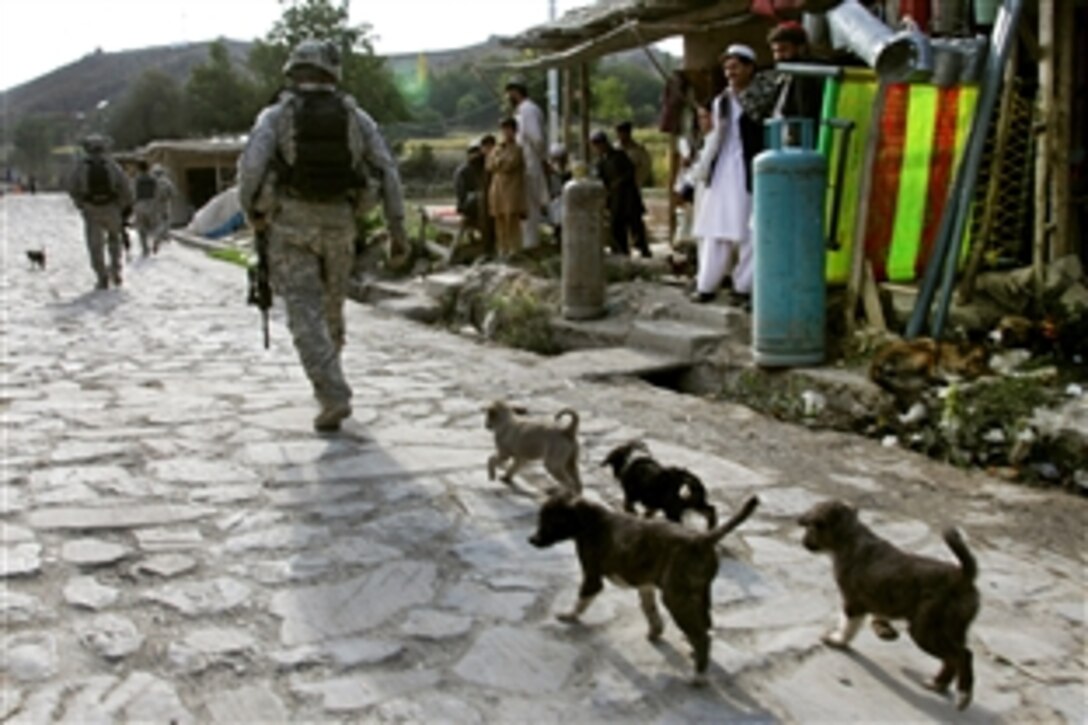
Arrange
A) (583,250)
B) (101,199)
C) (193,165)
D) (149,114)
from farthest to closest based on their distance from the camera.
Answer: (149,114)
(193,165)
(101,199)
(583,250)

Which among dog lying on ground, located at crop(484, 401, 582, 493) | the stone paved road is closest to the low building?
the stone paved road

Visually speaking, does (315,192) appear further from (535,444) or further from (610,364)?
(610,364)

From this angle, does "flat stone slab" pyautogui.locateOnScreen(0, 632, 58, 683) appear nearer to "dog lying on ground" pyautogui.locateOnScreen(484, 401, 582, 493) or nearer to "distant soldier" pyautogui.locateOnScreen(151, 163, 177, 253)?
"dog lying on ground" pyautogui.locateOnScreen(484, 401, 582, 493)

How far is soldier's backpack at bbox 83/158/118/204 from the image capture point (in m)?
14.6

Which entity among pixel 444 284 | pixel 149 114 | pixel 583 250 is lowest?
pixel 444 284

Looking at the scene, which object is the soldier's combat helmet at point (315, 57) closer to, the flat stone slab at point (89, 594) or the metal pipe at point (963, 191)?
the flat stone slab at point (89, 594)

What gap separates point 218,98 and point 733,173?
199 ft

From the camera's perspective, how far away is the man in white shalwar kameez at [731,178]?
8648 millimetres

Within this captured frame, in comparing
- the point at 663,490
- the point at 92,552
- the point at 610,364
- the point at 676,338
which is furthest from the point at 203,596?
the point at 676,338

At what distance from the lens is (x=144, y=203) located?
75.9 feet

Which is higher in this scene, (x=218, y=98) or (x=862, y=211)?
(x=218, y=98)

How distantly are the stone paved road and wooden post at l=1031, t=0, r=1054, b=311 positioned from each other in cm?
199

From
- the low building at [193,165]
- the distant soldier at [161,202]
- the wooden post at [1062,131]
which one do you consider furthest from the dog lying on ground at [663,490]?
the low building at [193,165]

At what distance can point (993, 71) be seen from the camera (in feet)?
22.6
